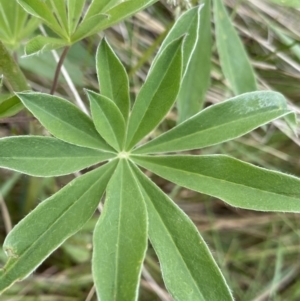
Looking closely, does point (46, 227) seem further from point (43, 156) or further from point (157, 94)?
point (157, 94)

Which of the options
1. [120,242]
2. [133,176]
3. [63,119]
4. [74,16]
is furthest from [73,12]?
[120,242]

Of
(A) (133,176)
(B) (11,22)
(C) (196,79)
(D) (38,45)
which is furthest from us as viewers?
(C) (196,79)

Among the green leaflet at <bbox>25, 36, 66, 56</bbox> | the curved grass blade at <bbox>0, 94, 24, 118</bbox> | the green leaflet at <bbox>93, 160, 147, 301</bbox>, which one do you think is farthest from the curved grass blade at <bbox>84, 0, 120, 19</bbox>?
the green leaflet at <bbox>93, 160, 147, 301</bbox>

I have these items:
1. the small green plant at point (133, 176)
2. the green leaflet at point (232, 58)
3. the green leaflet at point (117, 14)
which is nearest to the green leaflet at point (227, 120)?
the small green plant at point (133, 176)

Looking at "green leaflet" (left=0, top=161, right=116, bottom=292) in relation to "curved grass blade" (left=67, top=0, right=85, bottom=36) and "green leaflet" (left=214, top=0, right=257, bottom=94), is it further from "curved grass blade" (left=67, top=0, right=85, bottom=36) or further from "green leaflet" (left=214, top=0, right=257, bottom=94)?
"green leaflet" (left=214, top=0, right=257, bottom=94)

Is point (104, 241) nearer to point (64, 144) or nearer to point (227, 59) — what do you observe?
point (64, 144)

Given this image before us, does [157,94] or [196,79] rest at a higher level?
[196,79]
